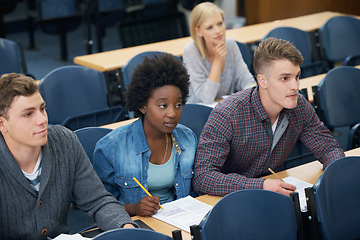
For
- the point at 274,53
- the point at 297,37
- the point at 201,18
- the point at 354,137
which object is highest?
the point at 201,18

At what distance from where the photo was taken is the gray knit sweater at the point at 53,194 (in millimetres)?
2154

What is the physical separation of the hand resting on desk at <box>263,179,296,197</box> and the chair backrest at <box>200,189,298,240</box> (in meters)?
0.24

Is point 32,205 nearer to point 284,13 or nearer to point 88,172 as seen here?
point 88,172

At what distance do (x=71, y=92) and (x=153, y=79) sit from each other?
1.47 metres

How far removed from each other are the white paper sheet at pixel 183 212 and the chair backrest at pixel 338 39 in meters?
3.13

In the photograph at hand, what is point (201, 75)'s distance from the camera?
3840mm

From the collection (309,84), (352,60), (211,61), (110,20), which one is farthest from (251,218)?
(110,20)

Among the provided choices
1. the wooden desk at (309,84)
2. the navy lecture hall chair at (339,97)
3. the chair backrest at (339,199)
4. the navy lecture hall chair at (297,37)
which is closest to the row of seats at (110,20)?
the navy lecture hall chair at (297,37)

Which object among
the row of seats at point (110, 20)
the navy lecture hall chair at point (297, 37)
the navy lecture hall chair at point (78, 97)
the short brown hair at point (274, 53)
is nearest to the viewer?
the short brown hair at point (274, 53)

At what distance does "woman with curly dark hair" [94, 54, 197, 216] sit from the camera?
254 cm

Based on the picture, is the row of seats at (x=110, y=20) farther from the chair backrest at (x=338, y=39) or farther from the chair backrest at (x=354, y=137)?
the chair backrest at (x=354, y=137)

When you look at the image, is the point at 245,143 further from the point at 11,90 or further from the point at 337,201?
the point at 11,90

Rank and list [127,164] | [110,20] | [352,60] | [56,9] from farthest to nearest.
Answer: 1. [110,20]
2. [56,9]
3. [352,60]
4. [127,164]

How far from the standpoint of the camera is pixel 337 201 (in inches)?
91.8
